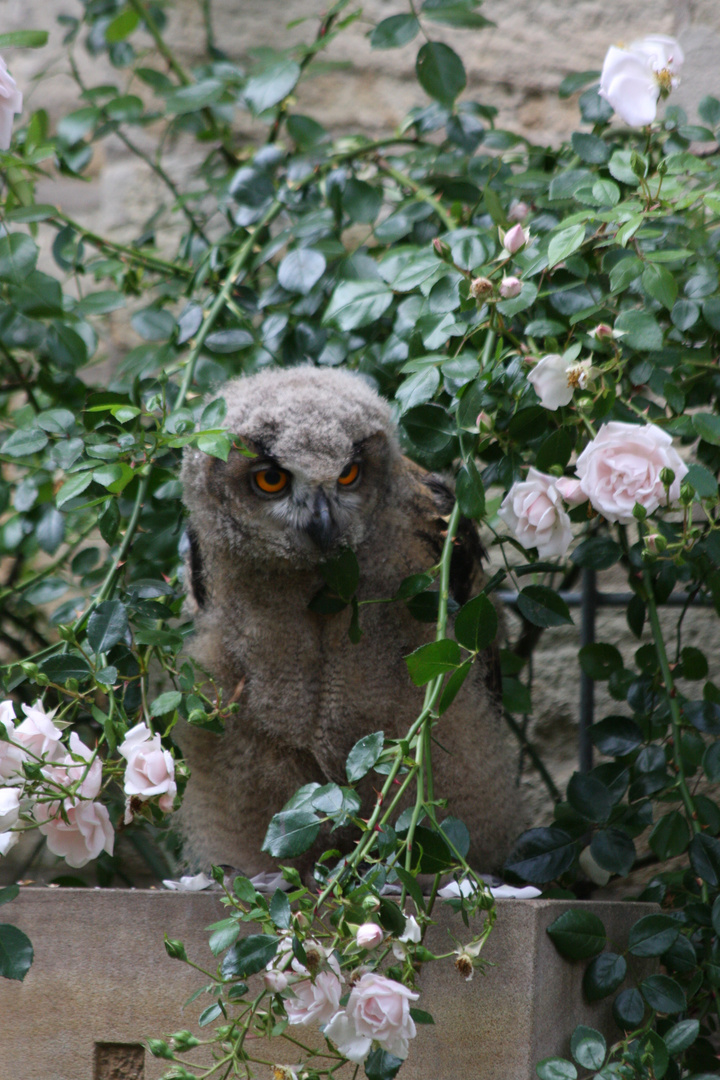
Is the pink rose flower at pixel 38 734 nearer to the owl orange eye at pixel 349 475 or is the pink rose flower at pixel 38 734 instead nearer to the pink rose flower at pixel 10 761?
the pink rose flower at pixel 10 761

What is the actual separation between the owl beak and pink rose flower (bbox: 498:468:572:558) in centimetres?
26

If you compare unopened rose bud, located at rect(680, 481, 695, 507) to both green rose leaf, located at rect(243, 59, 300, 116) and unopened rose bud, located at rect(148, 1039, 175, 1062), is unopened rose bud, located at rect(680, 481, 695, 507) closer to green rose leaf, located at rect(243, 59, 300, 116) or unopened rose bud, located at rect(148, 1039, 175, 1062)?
unopened rose bud, located at rect(148, 1039, 175, 1062)

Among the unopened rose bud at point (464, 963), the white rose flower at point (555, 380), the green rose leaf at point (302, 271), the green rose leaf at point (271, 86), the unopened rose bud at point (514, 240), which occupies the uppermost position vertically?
the green rose leaf at point (271, 86)

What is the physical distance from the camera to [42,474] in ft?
6.21

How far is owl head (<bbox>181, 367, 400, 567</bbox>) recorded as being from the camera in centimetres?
143

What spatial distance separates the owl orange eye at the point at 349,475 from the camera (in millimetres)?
1488

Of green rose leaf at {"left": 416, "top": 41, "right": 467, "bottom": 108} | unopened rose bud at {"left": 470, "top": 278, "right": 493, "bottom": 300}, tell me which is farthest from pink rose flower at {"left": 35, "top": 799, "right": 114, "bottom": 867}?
green rose leaf at {"left": 416, "top": 41, "right": 467, "bottom": 108}

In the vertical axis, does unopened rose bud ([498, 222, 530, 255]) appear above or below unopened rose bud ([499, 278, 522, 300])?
above

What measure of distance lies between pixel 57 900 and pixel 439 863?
572 mm

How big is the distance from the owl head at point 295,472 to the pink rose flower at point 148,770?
36 centimetres

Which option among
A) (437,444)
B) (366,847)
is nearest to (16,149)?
(437,444)

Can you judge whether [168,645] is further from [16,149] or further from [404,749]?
[16,149]

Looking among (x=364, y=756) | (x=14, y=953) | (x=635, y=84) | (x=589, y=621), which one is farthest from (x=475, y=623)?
(x=589, y=621)

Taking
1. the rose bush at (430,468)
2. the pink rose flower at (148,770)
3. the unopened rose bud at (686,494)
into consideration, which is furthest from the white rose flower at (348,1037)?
the unopened rose bud at (686,494)
